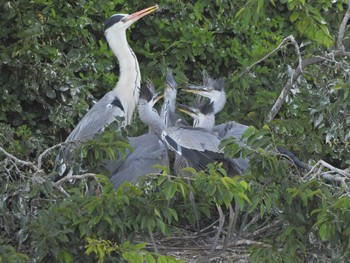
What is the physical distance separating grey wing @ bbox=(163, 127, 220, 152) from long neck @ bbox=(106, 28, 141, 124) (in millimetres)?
953

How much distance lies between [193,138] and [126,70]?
3.91ft

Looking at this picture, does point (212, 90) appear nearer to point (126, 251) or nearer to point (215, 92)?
point (215, 92)

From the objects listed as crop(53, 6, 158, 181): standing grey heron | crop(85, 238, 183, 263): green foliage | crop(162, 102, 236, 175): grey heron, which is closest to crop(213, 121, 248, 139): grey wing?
crop(162, 102, 236, 175): grey heron

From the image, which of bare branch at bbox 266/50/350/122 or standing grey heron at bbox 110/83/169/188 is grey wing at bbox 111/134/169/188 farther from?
bare branch at bbox 266/50/350/122

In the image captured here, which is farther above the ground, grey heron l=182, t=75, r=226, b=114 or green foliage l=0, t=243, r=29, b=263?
green foliage l=0, t=243, r=29, b=263

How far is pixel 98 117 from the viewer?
23.2 ft

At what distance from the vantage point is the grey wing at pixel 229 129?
6.76 metres

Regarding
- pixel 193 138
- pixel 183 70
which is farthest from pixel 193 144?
pixel 183 70

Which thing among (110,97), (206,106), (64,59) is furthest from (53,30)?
(206,106)

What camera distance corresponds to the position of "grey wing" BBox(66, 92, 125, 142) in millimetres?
6992

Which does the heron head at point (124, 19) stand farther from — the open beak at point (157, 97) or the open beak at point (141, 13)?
the open beak at point (157, 97)

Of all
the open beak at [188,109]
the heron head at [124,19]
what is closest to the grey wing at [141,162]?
the open beak at [188,109]

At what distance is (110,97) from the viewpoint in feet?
24.1

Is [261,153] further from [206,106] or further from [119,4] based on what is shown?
[119,4]
